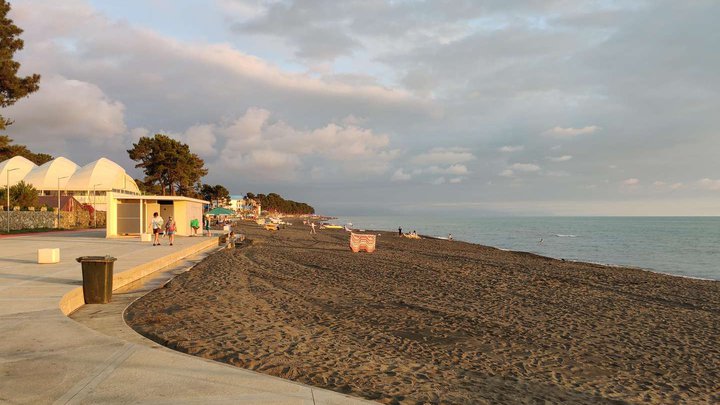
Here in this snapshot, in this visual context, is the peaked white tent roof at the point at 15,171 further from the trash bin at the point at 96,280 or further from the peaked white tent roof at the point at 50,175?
the trash bin at the point at 96,280

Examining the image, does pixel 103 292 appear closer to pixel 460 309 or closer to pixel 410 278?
pixel 460 309

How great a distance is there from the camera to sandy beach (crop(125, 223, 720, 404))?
5.65m

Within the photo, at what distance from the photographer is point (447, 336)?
807 cm

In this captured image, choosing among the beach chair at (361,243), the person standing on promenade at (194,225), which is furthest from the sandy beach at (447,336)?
the person standing on promenade at (194,225)

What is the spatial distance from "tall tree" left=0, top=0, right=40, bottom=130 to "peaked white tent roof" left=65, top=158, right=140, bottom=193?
46.6 meters

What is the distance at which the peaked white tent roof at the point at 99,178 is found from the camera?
70.6 meters

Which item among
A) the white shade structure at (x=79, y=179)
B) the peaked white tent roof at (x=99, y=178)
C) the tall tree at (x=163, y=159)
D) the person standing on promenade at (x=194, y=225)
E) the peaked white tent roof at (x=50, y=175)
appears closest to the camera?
the person standing on promenade at (x=194, y=225)

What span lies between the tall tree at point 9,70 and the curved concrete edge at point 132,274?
13.0 metres

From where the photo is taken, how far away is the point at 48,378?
454 cm

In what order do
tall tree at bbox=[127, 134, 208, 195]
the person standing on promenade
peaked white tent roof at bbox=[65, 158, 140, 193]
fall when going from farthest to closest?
peaked white tent roof at bbox=[65, 158, 140, 193] < tall tree at bbox=[127, 134, 208, 195] < the person standing on promenade

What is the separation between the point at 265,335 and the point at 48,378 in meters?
3.21

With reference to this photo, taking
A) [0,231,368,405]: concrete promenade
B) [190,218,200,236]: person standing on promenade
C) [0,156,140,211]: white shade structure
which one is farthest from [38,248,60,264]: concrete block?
[0,156,140,211]: white shade structure

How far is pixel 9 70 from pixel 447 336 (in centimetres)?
2717

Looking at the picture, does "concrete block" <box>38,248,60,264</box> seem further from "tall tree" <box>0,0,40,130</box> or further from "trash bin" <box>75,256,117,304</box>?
"tall tree" <box>0,0,40,130</box>
